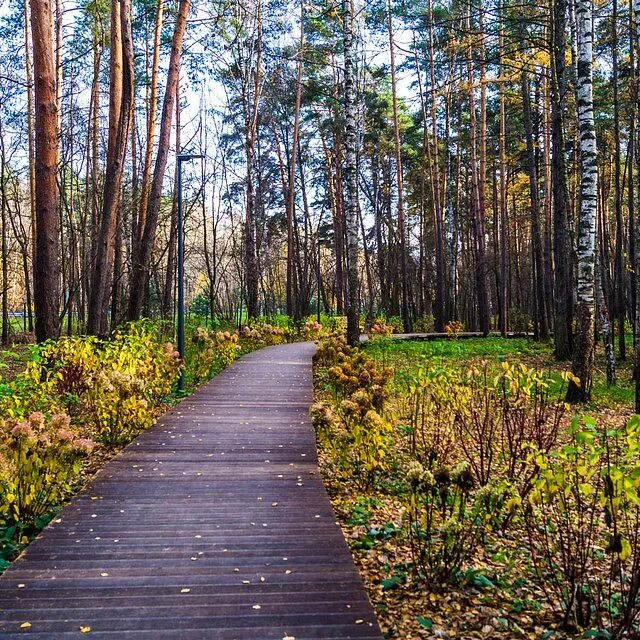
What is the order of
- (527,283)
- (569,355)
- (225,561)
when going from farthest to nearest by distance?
(527,283), (569,355), (225,561)

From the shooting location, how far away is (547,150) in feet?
65.4

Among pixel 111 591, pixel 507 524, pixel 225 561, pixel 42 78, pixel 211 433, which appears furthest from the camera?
pixel 42 78

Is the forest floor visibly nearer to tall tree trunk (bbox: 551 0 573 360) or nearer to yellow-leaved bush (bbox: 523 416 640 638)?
yellow-leaved bush (bbox: 523 416 640 638)

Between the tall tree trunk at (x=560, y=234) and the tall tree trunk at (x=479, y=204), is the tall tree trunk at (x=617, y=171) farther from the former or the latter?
the tall tree trunk at (x=479, y=204)

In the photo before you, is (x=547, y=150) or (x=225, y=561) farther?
(x=547, y=150)

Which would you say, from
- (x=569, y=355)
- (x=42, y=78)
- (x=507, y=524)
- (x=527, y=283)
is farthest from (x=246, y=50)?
(x=527, y=283)

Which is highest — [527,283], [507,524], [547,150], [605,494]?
[547,150]

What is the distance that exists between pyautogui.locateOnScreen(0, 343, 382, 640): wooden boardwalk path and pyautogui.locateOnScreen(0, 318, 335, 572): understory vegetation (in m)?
0.33

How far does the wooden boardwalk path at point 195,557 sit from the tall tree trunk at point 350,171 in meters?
7.69

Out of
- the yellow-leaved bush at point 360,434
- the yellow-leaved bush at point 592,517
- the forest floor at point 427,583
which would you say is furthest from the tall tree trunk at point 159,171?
the yellow-leaved bush at point 592,517

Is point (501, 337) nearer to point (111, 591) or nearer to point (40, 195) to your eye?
point (40, 195)

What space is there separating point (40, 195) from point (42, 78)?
5.45 feet

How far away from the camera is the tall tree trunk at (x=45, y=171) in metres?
7.45

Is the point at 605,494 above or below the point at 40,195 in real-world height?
below
